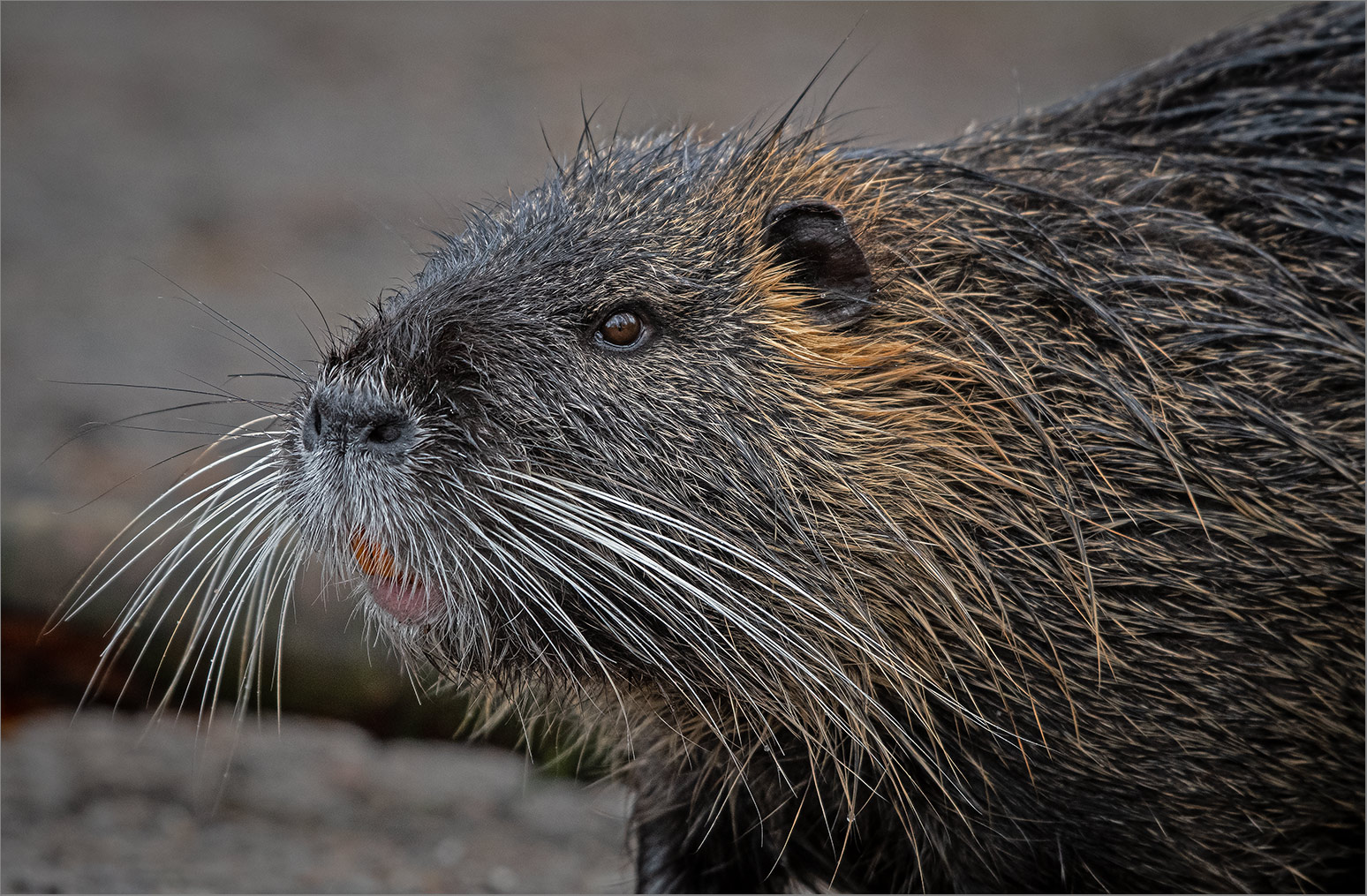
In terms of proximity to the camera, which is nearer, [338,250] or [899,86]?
[338,250]

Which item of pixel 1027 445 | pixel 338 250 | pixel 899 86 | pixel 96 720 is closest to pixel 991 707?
pixel 1027 445

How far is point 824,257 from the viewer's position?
3207 millimetres

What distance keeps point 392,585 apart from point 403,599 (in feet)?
0.13

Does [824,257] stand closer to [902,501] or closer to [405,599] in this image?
[902,501]

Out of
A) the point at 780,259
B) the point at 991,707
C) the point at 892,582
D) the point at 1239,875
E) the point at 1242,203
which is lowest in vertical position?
the point at 1239,875

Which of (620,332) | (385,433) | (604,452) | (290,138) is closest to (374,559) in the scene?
(385,433)

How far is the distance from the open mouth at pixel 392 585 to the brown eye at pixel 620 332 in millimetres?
688

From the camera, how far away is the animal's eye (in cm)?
308

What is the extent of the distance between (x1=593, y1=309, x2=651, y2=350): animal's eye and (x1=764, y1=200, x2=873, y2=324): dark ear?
0.40 meters

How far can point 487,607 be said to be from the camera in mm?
2947

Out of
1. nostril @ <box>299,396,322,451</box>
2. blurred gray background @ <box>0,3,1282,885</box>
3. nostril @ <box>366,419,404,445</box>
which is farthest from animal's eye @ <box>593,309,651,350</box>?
blurred gray background @ <box>0,3,1282,885</box>

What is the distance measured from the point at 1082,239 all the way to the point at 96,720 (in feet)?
13.1

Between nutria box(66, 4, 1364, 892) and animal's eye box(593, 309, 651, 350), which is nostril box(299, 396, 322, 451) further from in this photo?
animal's eye box(593, 309, 651, 350)

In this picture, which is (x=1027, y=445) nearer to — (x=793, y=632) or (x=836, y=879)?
(x=793, y=632)
